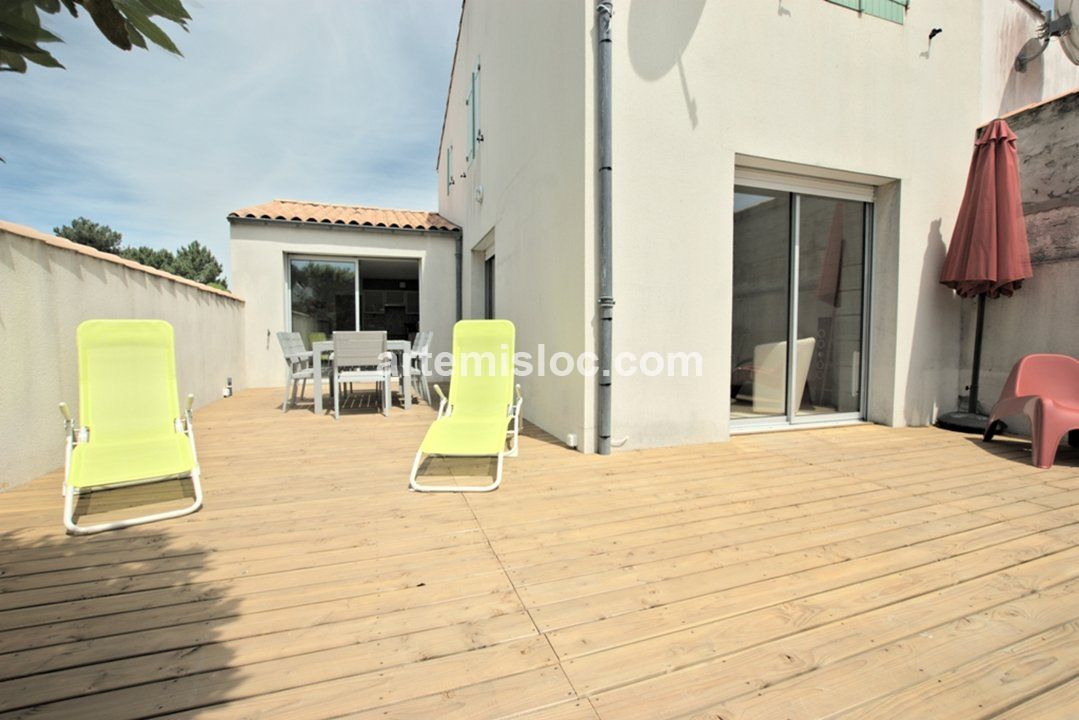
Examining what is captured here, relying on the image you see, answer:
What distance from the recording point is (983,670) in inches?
57.0

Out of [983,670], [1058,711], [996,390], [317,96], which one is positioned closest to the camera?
[1058,711]

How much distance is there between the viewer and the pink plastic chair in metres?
3.69

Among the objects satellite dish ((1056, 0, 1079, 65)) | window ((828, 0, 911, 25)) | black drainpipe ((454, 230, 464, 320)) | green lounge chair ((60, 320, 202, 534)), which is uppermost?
satellite dish ((1056, 0, 1079, 65))

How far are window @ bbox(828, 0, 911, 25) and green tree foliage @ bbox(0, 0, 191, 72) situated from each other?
6.04 m

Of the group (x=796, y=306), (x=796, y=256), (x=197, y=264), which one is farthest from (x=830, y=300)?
(x=197, y=264)

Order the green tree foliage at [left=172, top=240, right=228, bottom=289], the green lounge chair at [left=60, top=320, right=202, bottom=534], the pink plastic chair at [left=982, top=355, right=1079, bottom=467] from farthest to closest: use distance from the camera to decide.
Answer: the green tree foliage at [left=172, top=240, right=228, bottom=289] < the pink plastic chair at [left=982, top=355, right=1079, bottom=467] < the green lounge chair at [left=60, top=320, right=202, bottom=534]

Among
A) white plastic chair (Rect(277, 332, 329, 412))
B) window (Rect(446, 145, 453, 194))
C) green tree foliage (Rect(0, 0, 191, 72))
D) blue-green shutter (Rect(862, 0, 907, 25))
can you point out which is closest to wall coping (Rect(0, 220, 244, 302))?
white plastic chair (Rect(277, 332, 329, 412))

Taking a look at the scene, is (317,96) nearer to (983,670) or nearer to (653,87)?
(653,87)

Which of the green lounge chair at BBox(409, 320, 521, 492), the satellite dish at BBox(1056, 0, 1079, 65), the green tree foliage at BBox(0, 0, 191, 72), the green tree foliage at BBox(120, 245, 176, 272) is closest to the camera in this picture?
the green tree foliage at BBox(0, 0, 191, 72)

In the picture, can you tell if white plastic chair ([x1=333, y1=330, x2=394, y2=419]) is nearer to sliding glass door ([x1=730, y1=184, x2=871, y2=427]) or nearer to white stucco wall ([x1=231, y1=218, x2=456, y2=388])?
white stucco wall ([x1=231, y1=218, x2=456, y2=388])

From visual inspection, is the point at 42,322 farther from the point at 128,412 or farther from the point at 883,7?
the point at 883,7

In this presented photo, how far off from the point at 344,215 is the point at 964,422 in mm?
10329

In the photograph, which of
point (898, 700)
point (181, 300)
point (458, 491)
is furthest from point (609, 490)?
point (181, 300)

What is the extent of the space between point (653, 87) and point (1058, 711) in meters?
4.31
